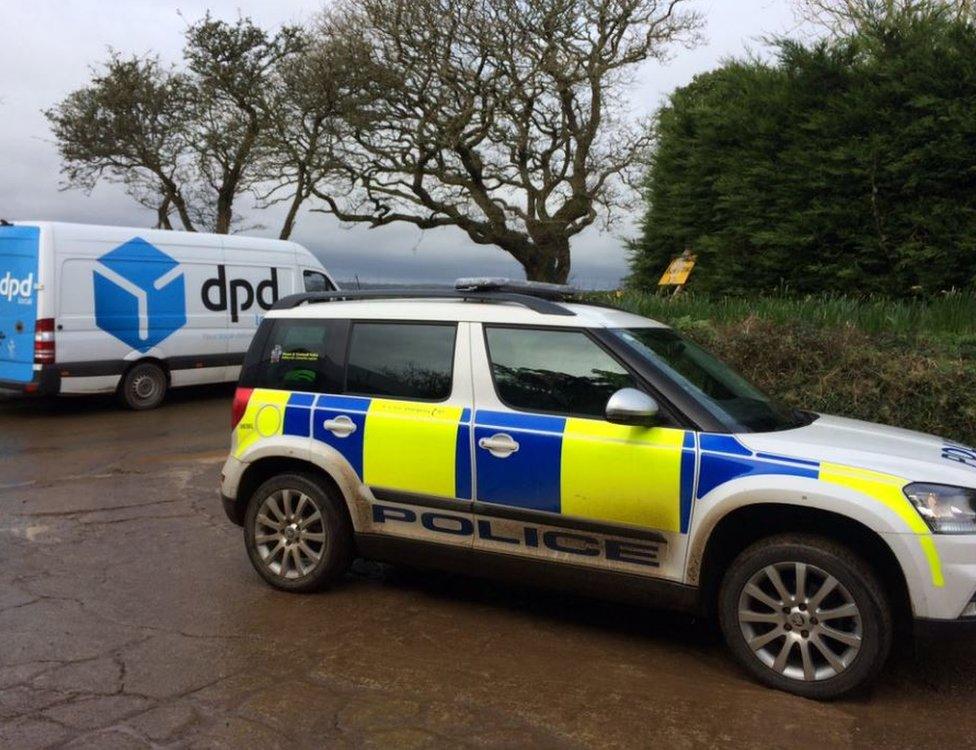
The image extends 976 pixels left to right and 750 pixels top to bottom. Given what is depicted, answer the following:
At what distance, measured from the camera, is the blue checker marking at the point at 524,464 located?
167 inches

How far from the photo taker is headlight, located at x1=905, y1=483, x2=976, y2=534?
360 cm

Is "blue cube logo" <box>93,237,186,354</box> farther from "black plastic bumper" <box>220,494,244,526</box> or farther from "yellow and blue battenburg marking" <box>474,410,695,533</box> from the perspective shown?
"yellow and blue battenburg marking" <box>474,410,695,533</box>

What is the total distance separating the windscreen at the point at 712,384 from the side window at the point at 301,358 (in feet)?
5.23

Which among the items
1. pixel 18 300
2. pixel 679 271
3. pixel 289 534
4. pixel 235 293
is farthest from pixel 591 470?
pixel 235 293

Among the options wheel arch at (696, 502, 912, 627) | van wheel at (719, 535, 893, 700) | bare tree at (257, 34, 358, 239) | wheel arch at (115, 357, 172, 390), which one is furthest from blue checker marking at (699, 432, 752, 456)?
bare tree at (257, 34, 358, 239)

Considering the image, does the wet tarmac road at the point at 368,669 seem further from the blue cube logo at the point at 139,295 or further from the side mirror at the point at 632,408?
the blue cube logo at the point at 139,295

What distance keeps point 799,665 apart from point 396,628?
1.91m

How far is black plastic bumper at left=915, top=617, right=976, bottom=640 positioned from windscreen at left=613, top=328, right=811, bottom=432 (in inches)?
41.2

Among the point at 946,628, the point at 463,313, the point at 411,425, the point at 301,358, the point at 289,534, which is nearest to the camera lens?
the point at 946,628

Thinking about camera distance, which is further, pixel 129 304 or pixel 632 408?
pixel 129 304

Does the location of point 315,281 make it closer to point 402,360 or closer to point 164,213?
point 402,360

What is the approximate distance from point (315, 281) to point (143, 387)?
3453 millimetres

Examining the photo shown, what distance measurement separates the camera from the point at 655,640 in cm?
446

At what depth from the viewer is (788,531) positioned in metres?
3.90
